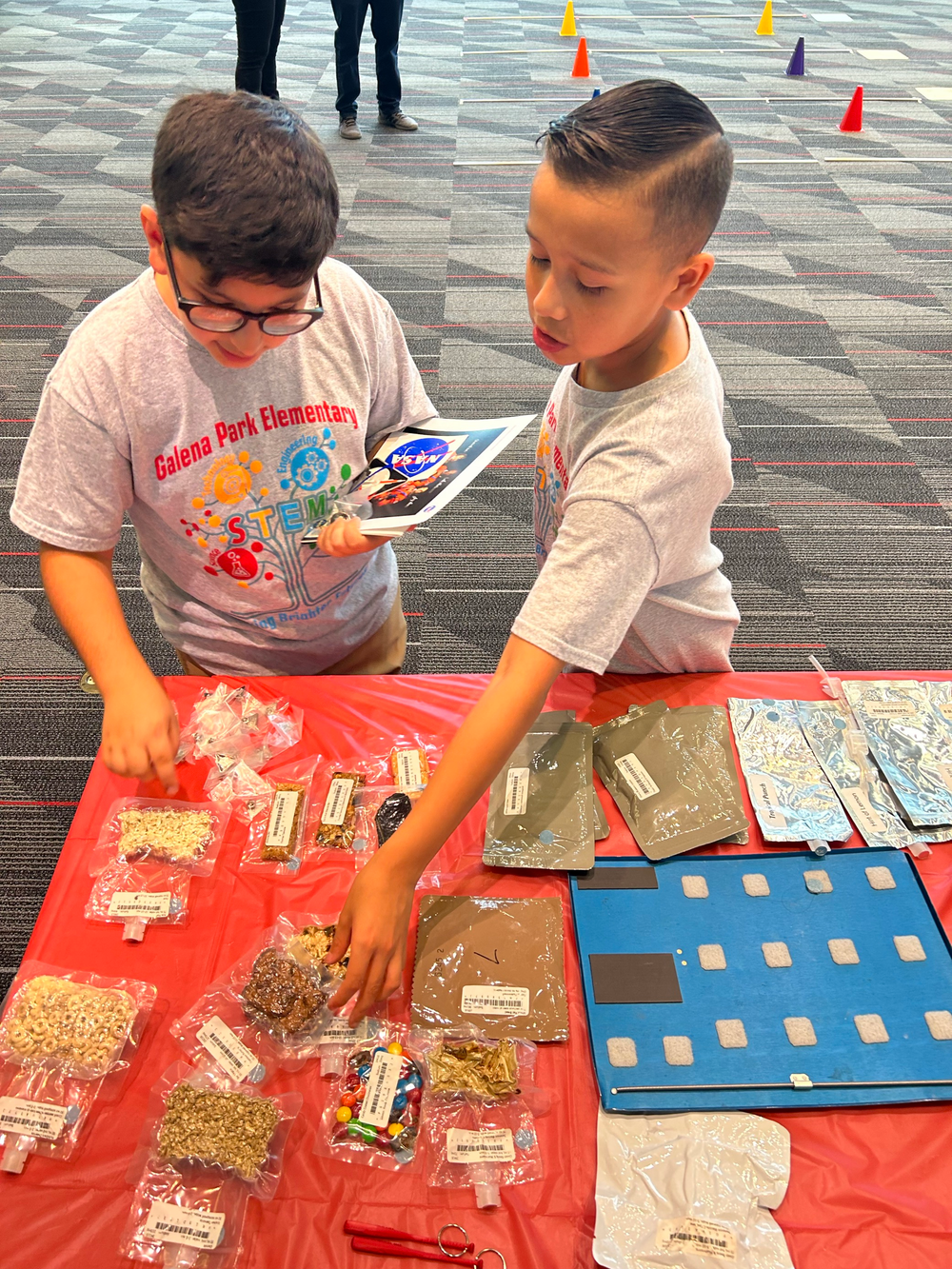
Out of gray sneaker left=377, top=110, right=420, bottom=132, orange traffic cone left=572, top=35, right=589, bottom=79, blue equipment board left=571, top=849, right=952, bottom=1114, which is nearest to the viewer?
blue equipment board left=571, top=849, right=952, bottom=1114

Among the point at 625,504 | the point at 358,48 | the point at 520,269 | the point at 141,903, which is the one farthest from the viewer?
the point at 358,48

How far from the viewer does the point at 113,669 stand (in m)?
1.17

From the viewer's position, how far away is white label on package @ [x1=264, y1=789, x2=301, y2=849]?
1.18 m

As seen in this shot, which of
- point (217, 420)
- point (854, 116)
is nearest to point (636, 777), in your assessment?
point (217, 420)

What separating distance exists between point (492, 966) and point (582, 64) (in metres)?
5.71

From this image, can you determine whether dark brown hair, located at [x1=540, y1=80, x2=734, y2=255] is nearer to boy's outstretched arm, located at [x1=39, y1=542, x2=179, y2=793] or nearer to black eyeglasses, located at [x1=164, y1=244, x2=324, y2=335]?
black eyeglasses, located at [x1=164, y1=244, x2=324, y2=335]

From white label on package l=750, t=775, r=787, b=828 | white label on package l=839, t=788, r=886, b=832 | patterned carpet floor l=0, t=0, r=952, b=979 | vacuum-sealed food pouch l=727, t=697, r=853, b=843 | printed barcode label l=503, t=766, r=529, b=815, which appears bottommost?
patterned carpet floor l=0, t=0, r=952, b=979

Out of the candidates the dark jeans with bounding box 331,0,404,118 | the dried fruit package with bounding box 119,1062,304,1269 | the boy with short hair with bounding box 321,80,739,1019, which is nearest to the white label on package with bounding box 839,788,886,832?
the boy with short hair with bounding box 321,80,739,1019

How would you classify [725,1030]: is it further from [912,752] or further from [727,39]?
[727,39]

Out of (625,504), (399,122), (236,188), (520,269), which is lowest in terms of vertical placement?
(520,269)

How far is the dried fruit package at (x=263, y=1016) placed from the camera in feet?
3.26

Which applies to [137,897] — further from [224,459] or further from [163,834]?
[224,459]

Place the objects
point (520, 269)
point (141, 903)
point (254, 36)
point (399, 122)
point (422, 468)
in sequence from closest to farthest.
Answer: point (141, 903), point (422, 468), point (520, 269), point (254, 36), point (399, 122)

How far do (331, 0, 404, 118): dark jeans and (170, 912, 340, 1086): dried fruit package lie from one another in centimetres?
486
